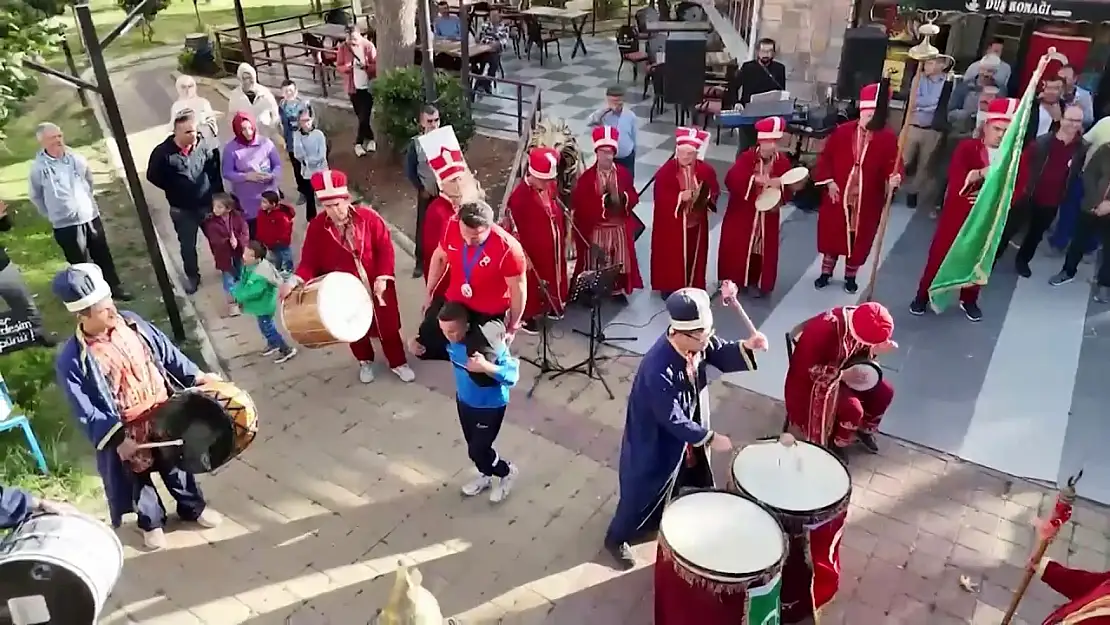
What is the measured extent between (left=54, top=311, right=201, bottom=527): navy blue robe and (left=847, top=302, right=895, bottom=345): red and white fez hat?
3.88 meters

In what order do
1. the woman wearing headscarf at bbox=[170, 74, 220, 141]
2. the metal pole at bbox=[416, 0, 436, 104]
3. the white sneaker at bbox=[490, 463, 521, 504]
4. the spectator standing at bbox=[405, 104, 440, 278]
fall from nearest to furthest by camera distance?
the white sneaker at bbox=[490, 463, 521, 504] → the spectator standing at bbox=[405, 104, 440, 278] → the metal pole at bbox=[416, 0, 436, 104] → the woman wearing headscarf at bbox=[170, 74, 220, 141]

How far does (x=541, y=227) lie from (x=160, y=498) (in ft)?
11.5

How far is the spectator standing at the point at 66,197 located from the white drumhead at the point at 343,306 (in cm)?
283

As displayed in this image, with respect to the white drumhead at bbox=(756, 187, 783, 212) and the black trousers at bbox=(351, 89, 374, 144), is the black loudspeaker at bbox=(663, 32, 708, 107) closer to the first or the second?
the black trousers at bbox=(351, 89, 374, 144)

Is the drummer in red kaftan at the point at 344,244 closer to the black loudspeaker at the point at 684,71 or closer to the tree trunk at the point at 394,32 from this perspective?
the tree trunk at the point at 394,32

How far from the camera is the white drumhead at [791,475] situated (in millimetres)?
3969

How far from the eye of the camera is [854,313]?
189 inches

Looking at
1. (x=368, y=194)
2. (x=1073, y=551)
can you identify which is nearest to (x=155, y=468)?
(x=1073, y=551)

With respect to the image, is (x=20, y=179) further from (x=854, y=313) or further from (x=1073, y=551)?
(x=1073, y=551)

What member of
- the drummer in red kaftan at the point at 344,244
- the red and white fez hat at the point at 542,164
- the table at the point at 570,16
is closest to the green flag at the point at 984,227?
the red and white fez hat at the point at 542,164

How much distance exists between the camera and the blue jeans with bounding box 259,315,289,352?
6.82 m

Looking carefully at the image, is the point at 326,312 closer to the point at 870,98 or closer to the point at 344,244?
the point at 344,244

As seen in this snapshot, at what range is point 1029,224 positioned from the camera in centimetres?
811

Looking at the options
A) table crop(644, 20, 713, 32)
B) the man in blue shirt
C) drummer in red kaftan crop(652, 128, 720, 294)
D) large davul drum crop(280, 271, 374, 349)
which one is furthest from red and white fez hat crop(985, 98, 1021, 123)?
the man in blue shirt
